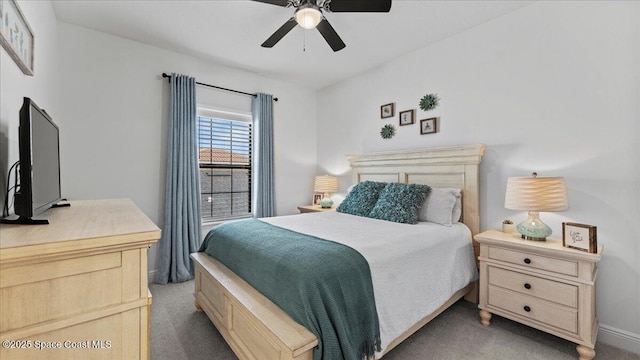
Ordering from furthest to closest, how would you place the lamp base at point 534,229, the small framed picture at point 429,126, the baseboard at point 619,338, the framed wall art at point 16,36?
1. the small framed picture at point 429,126
2. the lamp base at point 534,229
3. the baseboard at point 619,338
4. the framed wall art at point 16,36

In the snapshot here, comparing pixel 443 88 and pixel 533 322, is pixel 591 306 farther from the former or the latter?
pixel 443 88

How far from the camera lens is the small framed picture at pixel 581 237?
1.88m

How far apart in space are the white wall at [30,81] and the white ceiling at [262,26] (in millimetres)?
437

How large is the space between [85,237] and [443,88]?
3.33 m

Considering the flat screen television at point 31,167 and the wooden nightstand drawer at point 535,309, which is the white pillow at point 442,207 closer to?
the wooden nightstand drawer at point 535,309

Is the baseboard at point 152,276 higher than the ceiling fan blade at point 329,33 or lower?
lower

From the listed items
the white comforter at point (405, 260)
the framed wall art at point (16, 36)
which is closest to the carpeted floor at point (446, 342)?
the white comforter at point (405, 260)

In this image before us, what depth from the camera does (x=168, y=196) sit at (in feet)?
10.6

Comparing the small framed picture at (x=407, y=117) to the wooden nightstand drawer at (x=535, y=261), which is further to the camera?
the small framed picture at (x=407, y=117)

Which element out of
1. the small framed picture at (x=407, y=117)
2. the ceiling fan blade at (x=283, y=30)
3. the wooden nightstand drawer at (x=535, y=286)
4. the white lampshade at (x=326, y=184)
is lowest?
the wooden nightstand drawer at (x=535, y=286)

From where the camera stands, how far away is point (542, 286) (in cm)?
203

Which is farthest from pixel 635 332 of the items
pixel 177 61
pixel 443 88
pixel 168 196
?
pixel 177 61

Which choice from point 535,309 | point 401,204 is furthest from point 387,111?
point 535,309

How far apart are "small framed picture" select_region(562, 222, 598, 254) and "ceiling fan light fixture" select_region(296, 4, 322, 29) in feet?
7.72
